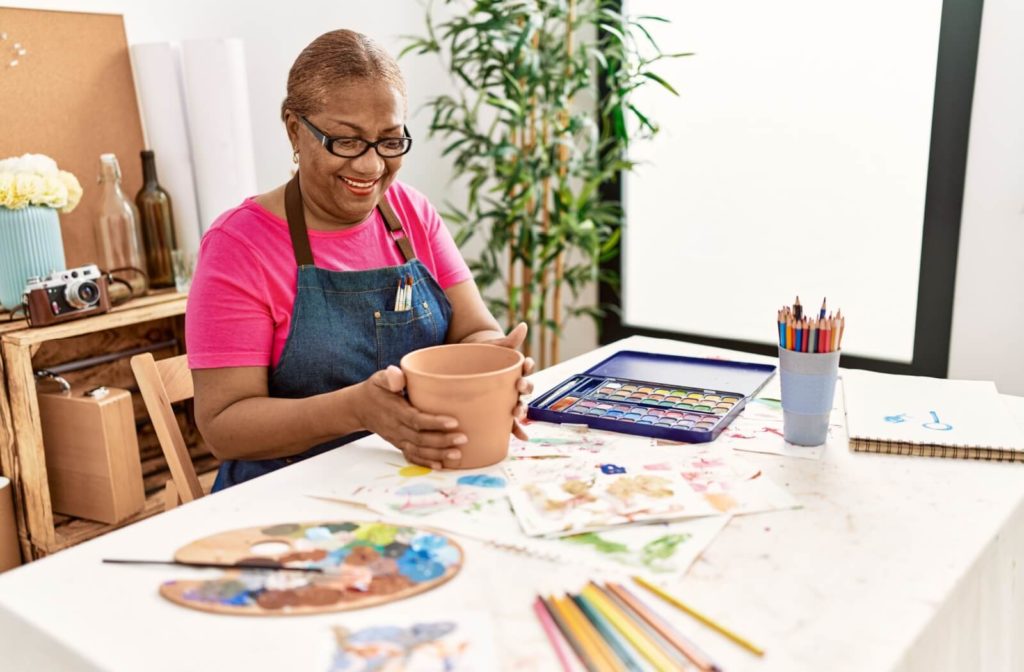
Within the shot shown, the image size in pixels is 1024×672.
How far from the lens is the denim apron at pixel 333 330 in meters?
1.39

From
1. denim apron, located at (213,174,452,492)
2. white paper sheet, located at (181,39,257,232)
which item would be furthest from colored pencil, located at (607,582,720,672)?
white paper sheet, located at (181,39,257,232)

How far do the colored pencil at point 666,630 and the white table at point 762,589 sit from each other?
0.04 ft

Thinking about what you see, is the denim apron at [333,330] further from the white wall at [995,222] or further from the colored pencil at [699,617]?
the white wall at [995,222]

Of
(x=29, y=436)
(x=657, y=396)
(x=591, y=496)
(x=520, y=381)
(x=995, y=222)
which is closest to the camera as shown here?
(x=591, y=496)

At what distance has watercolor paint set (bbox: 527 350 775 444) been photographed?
1230mm

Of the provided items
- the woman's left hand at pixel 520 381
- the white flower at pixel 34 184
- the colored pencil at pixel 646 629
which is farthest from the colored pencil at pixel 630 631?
the white flower at pixel 34 184

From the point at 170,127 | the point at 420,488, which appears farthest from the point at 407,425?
the point at 170,127

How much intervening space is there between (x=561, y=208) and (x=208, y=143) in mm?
1137

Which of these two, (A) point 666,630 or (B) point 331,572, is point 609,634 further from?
(B) point 331,572

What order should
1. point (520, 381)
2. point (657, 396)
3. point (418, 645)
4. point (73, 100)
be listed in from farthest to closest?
point (73, 100) < point (657, 396) < point (520, 381) < point (418, 645)

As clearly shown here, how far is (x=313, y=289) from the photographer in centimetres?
141

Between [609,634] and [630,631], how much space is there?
0.7 inches

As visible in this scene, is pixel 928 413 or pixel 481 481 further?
pixel 928 413

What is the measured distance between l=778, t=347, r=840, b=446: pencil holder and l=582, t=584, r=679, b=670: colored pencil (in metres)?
0.48
